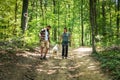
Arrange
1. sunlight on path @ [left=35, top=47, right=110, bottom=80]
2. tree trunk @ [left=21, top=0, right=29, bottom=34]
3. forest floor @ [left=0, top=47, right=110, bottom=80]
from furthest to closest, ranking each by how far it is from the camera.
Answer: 1. tree trunk @ [left=21, top=0, right=29, bottom=34]
2. sunlight on path @ [left=35, top=47, right=110, bottom=80]
3. forest floor @ [left=0, top=47, right=110, bottom=80]

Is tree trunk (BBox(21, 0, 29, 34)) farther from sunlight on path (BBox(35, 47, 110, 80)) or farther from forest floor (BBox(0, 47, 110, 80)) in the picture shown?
sunlight on path (BBox(35, 47, 110, 80))

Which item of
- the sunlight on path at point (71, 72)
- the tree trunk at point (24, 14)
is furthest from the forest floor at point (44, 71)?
the tree trunk at point (24, 14)

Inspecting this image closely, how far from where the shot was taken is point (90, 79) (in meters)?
11.1

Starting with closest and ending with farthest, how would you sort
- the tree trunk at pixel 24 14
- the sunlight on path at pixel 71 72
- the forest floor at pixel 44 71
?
the forest floor at pixel 44 71, the sunlight on path at pixel 71 72, the tree trunk at pixel 24 14

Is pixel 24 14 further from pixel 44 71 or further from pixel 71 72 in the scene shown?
pixel 71 72

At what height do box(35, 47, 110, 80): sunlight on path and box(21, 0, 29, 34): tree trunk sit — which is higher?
box(21, 0, 29, 34): tree trunk

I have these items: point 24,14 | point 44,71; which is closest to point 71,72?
point 44,71

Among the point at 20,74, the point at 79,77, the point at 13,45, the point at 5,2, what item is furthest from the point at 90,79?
the point at 5,2

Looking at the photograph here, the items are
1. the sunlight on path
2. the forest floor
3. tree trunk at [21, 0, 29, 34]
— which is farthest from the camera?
tree trunk at [21, 0, 29, 34]

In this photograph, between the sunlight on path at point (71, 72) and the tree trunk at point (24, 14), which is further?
the tree trunk at point (24, 14)

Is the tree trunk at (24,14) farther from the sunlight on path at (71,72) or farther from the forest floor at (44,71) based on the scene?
the sunlight on path at (71,72)

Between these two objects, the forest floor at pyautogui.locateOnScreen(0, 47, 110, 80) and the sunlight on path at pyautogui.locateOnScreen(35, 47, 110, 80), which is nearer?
the forest floor at pyautogui.locateOnScreen(0, 47, 110, 80)

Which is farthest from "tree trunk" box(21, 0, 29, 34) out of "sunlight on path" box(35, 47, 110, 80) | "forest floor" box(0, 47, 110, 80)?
"sunlight on path" box(35, 47, 110, 80)

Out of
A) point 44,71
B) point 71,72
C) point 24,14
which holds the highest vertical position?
point 24,14
